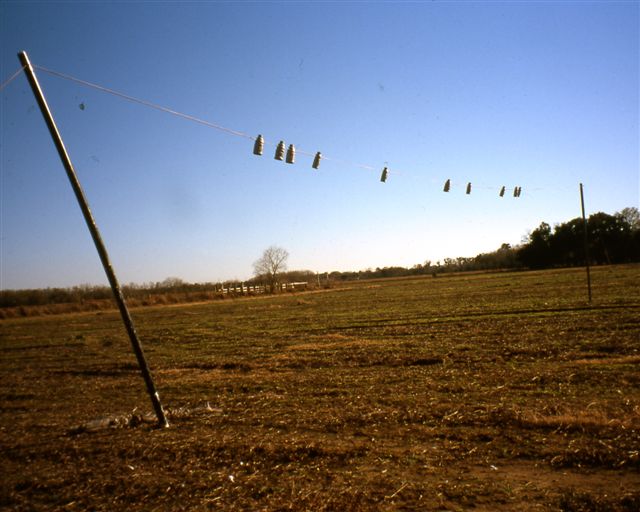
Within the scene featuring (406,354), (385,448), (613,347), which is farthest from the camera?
(406,354)

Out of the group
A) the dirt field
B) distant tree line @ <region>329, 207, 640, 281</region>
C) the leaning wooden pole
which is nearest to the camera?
the dirt field

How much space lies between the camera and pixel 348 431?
5.86 m

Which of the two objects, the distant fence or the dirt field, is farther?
the distant fence

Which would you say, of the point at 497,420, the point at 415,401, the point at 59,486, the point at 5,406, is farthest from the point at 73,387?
the point at 497,420

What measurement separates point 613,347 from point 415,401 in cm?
640

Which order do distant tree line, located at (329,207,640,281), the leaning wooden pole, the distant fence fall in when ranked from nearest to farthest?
the leaning wooden pole → the distant fence → distant tree line, located at (329,207,640,281)

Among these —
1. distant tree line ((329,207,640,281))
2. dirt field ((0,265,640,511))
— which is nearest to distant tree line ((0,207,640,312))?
distant tree line ((329,207,640,281))

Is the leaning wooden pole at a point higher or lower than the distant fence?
higher

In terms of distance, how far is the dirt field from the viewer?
4.13 meters

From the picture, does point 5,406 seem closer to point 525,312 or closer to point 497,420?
point 497,420

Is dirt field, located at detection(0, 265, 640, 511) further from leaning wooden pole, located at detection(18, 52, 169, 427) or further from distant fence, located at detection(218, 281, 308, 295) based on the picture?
distant fence, located at detection(218, 281, 308, 295)

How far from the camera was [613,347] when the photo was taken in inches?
406

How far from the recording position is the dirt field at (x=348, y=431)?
4.13 meters

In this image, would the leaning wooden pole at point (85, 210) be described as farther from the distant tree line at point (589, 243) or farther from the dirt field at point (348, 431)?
the distant tree line at point (589, 243)
